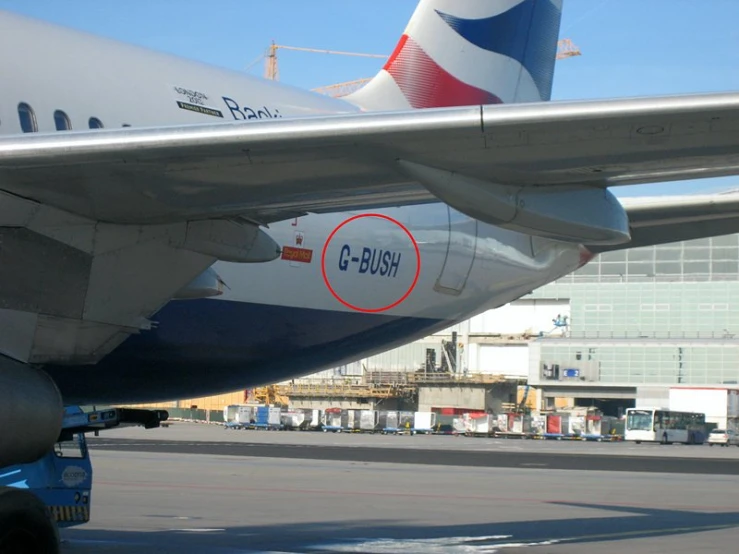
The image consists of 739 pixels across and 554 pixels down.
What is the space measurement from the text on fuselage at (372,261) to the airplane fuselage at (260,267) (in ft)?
0.04

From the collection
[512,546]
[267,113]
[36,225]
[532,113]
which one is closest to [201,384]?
[267,113]

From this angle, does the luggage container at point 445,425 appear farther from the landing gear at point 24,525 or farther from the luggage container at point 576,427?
the landing gear at point 24,525

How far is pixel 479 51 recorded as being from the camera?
13.8 metres

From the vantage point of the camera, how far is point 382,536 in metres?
14.7

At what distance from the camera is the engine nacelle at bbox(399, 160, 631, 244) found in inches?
258

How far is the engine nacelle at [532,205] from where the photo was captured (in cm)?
656

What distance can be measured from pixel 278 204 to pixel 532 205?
181cm

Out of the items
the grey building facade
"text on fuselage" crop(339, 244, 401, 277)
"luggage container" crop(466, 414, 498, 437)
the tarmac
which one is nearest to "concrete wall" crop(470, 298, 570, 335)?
the grey building facade

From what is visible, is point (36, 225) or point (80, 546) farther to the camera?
point (80, 546)

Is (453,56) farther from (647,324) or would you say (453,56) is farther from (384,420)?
(647,324)

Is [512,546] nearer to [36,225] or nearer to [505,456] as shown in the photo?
[36,225]

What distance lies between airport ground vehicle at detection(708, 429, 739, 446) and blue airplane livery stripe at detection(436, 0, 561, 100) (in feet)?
180

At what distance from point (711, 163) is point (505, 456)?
1389 inches

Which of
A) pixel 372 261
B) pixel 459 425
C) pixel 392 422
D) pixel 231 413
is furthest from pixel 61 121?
pixel 231 413
